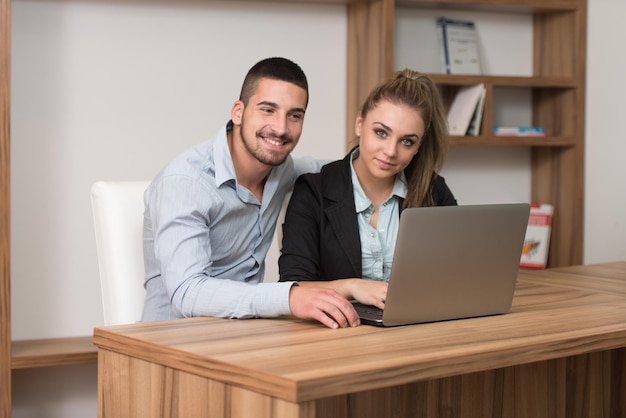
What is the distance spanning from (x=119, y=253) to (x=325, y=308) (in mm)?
699

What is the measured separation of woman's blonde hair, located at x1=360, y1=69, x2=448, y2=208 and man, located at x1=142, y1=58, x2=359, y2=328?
222 millimetres

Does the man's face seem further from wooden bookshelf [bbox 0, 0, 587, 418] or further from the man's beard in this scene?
wooden bookshelf [bbox 0, 0, 587, 418]

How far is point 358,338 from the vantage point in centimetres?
149

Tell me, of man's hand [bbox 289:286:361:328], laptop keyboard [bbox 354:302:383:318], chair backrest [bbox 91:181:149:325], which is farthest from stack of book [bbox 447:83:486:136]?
man's hand [bbox 289:286:361:328]

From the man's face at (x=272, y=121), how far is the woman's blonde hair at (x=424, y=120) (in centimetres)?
23

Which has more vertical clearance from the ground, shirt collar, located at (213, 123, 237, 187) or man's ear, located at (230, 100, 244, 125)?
man's ear, located at (230, 100, 244, 125)

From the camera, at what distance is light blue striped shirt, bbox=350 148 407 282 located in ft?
7.06

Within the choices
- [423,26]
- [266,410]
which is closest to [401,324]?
[266,410]

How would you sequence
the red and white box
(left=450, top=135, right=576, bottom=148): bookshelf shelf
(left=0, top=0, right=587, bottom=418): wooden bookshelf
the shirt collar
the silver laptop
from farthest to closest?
1. the red and white box
2. (left=450, top=135, right=576, bottom=148): bookshelf shelf
3. (left=0, top=0, right=587, bottom=418): wooden bookshelf
4. the shirt collar
5. the silver laptop

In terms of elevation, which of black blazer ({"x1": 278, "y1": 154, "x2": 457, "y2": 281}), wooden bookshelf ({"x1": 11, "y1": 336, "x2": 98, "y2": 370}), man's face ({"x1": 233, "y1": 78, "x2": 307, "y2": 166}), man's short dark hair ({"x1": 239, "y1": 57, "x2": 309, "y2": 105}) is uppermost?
man's short dark hair ({"x1": 239, "y1": 57, "x2": 309, "y2": 105})

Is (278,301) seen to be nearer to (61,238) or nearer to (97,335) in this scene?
(97,335)

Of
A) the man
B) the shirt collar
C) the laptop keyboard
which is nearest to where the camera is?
the laptop keyboard

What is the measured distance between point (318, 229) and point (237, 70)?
58.2 inches

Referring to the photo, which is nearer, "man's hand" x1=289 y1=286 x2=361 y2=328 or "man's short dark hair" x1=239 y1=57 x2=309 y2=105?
"man's hand" x1=289 y1=286 x2=361 y2=328
